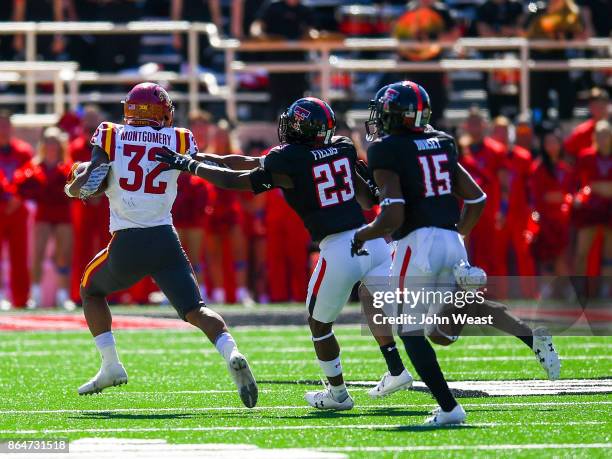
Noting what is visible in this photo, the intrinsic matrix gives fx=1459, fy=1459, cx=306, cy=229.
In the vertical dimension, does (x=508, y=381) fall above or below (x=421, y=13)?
below

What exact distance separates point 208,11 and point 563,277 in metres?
5.83

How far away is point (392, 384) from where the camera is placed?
765cm

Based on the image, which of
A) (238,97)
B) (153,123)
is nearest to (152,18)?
(238,97)

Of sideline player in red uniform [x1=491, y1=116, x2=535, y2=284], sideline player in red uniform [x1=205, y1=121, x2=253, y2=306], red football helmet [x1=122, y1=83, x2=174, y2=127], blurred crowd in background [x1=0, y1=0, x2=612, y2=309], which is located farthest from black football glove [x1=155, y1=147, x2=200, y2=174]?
sideline player in red uniform [x1=491, y1=116, x2=535, y2=284]

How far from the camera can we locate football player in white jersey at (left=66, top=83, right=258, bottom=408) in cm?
753

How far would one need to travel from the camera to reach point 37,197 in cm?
1379

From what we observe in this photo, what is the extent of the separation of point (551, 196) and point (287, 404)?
23.8ft

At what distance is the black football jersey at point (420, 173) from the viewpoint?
677cm

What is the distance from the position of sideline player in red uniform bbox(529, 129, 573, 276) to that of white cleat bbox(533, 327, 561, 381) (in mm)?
6959

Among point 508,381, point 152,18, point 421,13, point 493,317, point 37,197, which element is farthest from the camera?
point 152,18

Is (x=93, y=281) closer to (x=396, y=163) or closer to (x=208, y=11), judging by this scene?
(x=396, y=163)

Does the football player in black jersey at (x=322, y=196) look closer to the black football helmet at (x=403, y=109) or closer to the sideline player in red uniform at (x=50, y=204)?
the black football helmet at (x=403, y=109)

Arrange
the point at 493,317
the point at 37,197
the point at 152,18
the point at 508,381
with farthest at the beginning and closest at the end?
1. the point at 152,18
2. the point at 37,197
3. the point at 508,381
4. the point at 493,317

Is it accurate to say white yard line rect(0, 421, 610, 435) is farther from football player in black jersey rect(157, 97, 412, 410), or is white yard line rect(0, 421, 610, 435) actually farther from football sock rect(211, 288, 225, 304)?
football sock rect(211, 288, 225, 304)
